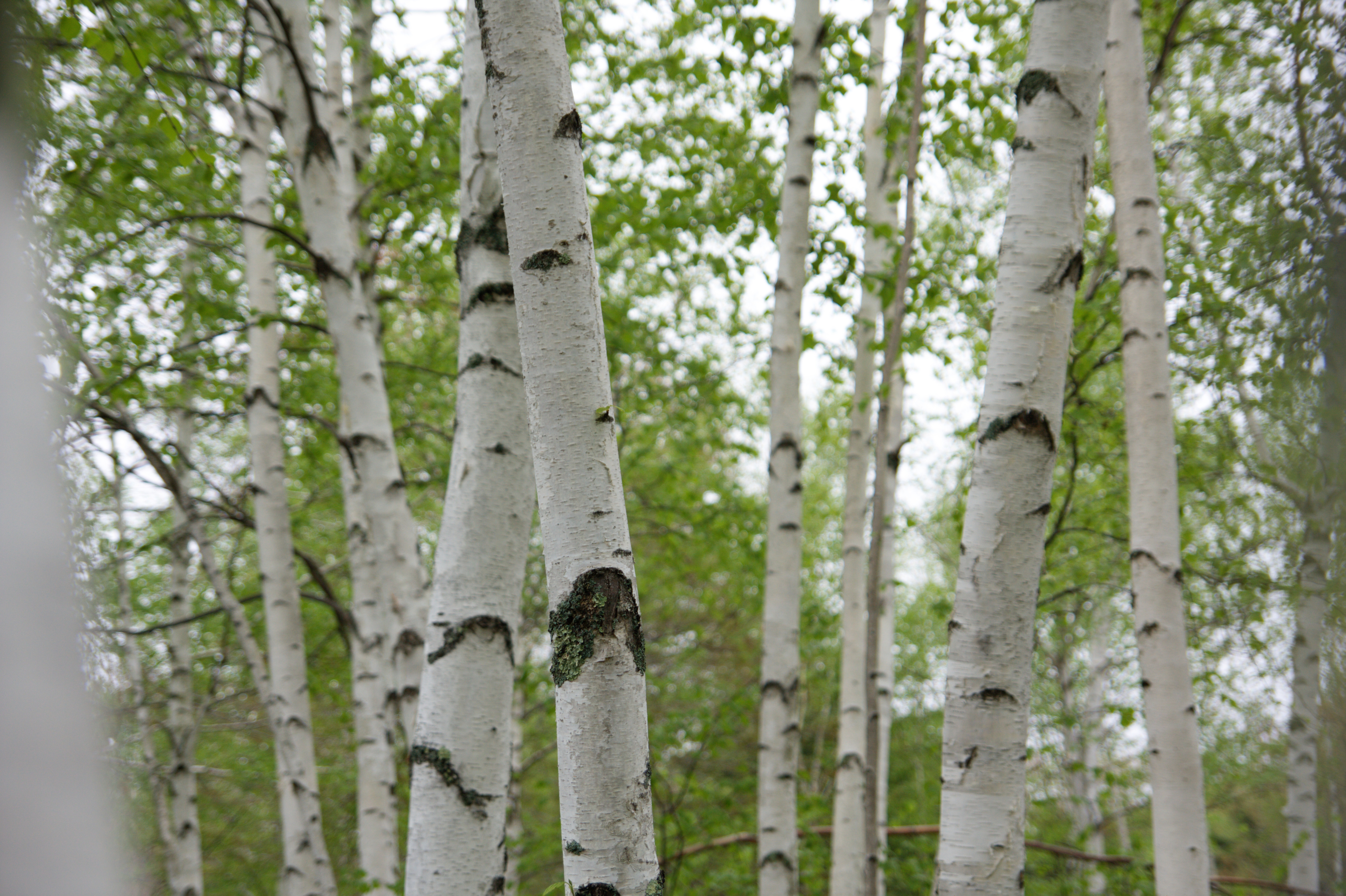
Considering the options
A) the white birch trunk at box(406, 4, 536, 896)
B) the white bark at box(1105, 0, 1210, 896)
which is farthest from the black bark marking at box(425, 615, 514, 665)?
the white bark at box(1105, 0, 1210, 896)

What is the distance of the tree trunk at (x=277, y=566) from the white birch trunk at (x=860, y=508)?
258cm

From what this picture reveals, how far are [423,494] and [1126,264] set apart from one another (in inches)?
246

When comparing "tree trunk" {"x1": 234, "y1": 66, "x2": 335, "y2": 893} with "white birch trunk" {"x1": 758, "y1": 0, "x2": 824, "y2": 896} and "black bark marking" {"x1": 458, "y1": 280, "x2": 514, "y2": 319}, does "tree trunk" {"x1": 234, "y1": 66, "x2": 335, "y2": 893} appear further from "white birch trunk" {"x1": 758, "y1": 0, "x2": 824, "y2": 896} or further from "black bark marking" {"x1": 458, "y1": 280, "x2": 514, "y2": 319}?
"black bark marking" {"x1": 458, "y1": 280, "x2": 514, "y2": 319}

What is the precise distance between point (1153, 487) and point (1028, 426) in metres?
1.35

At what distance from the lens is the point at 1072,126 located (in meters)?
1.85

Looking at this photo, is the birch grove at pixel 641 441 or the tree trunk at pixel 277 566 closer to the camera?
the birch grove at pixel 641 441

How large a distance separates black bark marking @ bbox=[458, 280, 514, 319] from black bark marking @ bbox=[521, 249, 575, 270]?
596mm

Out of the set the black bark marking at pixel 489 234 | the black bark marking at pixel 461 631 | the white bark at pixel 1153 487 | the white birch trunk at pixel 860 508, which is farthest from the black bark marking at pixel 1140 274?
the black bark marking at pixel 461 631

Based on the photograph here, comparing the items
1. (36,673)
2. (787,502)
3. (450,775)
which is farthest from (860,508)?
(36,673)

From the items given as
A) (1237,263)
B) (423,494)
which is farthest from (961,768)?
(423,494)

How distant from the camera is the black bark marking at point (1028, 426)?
1.77 meters

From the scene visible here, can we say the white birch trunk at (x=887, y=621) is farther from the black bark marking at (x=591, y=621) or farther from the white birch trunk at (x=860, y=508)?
the black bark marking at (x=591, y=621)

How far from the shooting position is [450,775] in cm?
165

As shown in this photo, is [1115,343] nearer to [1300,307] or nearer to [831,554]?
[1300,307]
